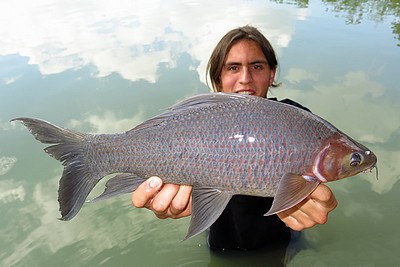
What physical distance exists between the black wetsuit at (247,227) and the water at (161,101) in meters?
0.12

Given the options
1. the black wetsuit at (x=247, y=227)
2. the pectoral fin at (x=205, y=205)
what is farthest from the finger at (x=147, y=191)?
the black wetsuit at (x=247, y=227)

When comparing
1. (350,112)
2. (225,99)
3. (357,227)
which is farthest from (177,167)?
(350,112)

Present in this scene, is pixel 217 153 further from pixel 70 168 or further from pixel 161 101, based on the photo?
pixel 161 101

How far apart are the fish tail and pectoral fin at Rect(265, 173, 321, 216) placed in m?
0.92

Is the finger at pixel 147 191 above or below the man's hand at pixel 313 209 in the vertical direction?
above

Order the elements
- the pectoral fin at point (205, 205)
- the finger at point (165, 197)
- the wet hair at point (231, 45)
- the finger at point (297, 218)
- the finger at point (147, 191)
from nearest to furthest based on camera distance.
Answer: the pectoral fin at point (205, 205)
the finger at point (147, 191)
the finger at point (165, 197)
the finger at point (297, 218)
the wet hair at point (231, 45)

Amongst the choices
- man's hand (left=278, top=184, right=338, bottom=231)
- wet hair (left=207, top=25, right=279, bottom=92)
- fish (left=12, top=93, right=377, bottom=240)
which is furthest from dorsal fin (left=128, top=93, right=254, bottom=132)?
wet hair (left=207, top=25, right=279, bottom=92)

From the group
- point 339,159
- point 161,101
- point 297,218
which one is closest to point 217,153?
point 339,159

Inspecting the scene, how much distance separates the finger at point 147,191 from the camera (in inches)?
74.0

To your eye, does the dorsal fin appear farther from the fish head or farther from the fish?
the fish head

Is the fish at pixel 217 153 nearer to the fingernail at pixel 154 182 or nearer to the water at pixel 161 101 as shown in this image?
the fingernail at pixel 154 182

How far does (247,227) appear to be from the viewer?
3133 millimetres

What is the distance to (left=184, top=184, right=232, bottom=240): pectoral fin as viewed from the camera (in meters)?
1.78

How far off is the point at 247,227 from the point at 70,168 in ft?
5.90
